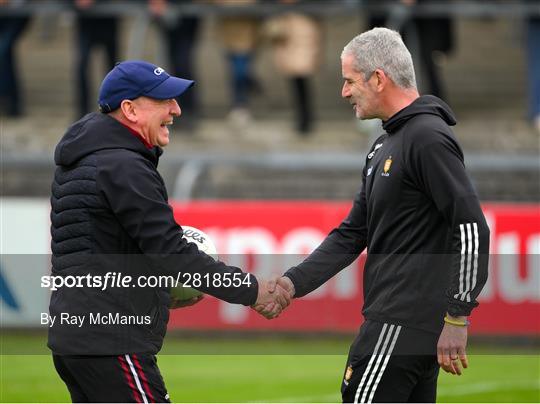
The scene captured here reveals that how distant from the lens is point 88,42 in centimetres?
1537

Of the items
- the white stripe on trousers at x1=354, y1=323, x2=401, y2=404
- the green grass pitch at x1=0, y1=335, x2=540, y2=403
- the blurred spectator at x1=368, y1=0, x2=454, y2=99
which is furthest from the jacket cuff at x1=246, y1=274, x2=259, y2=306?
the blurred spectator at x1=368, y1=0, x2=454, y2=99

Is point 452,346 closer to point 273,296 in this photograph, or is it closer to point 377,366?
point 377,366

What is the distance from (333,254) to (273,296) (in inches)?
19.1

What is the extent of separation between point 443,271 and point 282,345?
6.67m

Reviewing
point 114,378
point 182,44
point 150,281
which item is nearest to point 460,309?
point 150,281

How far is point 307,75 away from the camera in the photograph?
603 inches

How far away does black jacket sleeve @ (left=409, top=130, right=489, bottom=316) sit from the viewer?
5.80m

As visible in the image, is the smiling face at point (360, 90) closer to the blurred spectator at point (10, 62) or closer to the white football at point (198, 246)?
the white football at point (198, 246)

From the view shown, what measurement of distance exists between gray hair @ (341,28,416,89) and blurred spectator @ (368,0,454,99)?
8.37m

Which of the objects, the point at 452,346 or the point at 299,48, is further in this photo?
the point at 299,48

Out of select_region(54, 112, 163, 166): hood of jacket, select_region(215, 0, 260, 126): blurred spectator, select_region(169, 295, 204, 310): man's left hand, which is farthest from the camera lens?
select_region(215, 0, 260, 126): blurred spectator

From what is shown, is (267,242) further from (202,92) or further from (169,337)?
(202,92)

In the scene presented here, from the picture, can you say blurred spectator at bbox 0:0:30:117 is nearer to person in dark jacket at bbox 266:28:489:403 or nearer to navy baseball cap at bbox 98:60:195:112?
navy baseball cap at bbox 98:60:195:112

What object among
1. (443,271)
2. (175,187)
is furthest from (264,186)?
(443,271)
